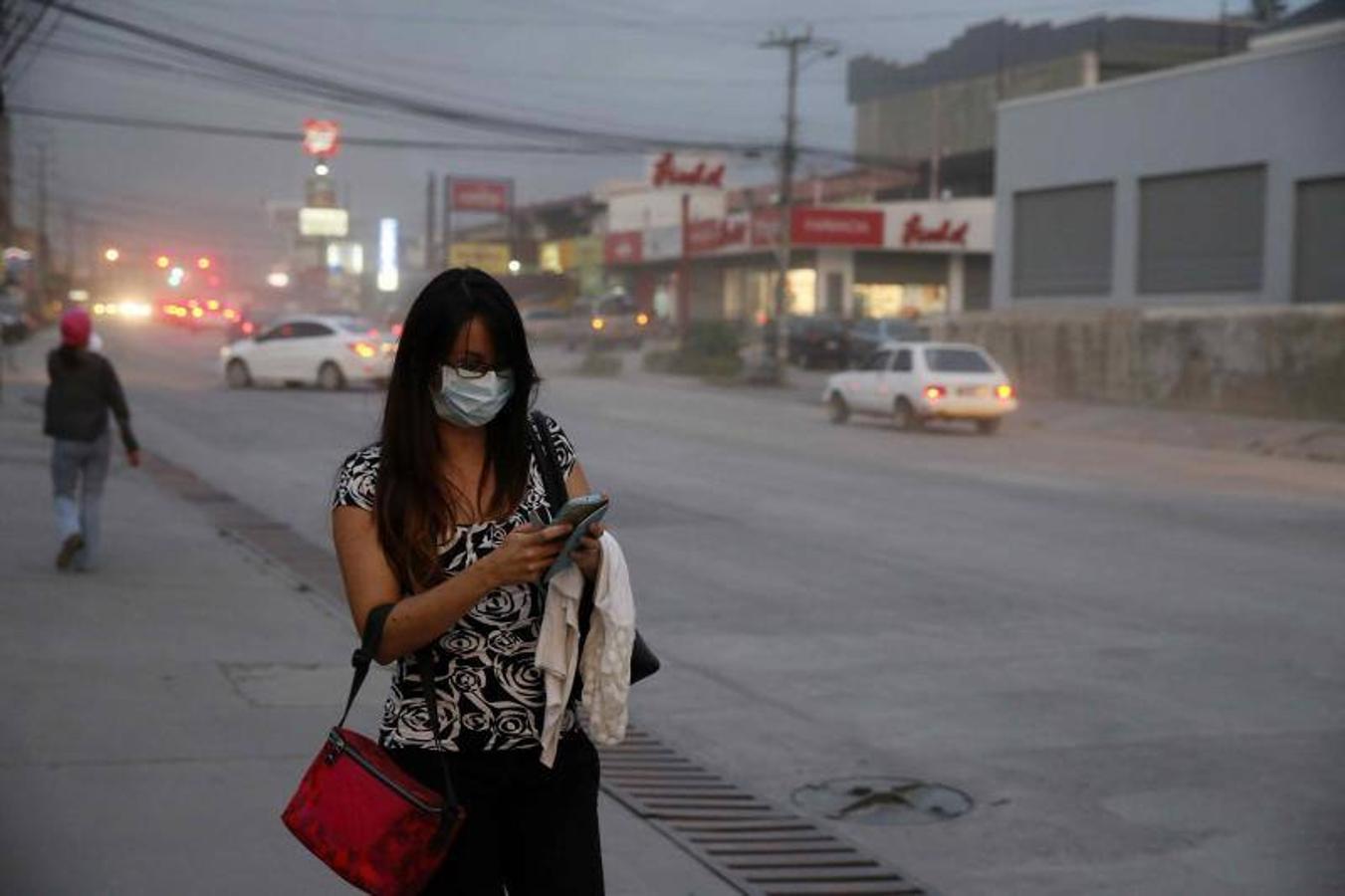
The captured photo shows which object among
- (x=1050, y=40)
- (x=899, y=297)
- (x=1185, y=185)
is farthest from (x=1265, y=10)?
(x=1185, y=185)

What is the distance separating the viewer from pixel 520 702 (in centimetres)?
340

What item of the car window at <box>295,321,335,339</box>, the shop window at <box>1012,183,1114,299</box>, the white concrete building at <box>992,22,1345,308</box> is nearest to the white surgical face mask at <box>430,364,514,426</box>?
the white concrete building at <box>992,22,1345,308</box>

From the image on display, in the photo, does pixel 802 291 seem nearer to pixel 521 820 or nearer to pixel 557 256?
pixel 557 256

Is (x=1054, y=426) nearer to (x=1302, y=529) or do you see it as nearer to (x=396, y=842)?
(x=1302, y=529)

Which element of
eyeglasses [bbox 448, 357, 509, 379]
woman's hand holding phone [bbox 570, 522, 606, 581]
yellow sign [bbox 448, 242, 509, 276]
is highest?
yellow sign [bbox 448, 242, 509, 276]

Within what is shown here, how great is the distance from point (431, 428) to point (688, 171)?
71540 mm

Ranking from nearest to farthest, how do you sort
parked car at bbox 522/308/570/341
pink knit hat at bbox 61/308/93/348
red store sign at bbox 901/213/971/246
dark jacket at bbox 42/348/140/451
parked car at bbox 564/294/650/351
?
1. dark jacket at bbox 42/348/140/451
2. pink knit hat at bbox 61/308/93/348
3. parked car at bbox 564/294/650/351
4. red store sign at bbox 901/213/971/246
5. parked car at bbox 522/308/570/341

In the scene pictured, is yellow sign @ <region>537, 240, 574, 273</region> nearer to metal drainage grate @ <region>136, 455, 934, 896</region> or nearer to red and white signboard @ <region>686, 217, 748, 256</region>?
red and white signboard @ <region>686, 217, 748, 256</region>

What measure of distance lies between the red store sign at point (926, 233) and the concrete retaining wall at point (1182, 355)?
25693mm

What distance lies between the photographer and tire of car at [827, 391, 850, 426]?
32.1 m

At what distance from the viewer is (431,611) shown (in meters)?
3.26

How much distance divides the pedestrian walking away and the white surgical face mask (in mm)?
8932

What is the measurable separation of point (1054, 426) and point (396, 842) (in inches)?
1228

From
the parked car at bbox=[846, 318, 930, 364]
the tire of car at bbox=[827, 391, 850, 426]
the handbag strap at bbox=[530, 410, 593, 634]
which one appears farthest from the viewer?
the parked car at bbox=[846, 318, 930, 364]
